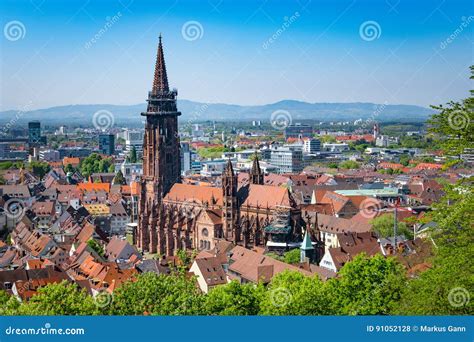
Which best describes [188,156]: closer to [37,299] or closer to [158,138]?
[158,138]

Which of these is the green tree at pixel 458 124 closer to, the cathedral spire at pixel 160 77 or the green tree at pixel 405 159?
the cathedral spire at pixel 160 77

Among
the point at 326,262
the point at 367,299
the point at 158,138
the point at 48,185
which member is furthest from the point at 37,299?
the point at 48,185

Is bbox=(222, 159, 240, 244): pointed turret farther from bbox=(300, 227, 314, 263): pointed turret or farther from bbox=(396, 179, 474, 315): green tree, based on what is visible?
bbox=(396, 179, 474, 315): green tree

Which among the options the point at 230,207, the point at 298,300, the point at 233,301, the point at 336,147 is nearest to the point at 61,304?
the point at 233,301

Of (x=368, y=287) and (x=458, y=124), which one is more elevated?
(x=458, y=124)

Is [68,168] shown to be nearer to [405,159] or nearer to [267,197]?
[405,159]

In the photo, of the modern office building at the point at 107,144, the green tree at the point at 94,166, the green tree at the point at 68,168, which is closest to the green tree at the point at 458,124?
the green tree at the point at 68,168
